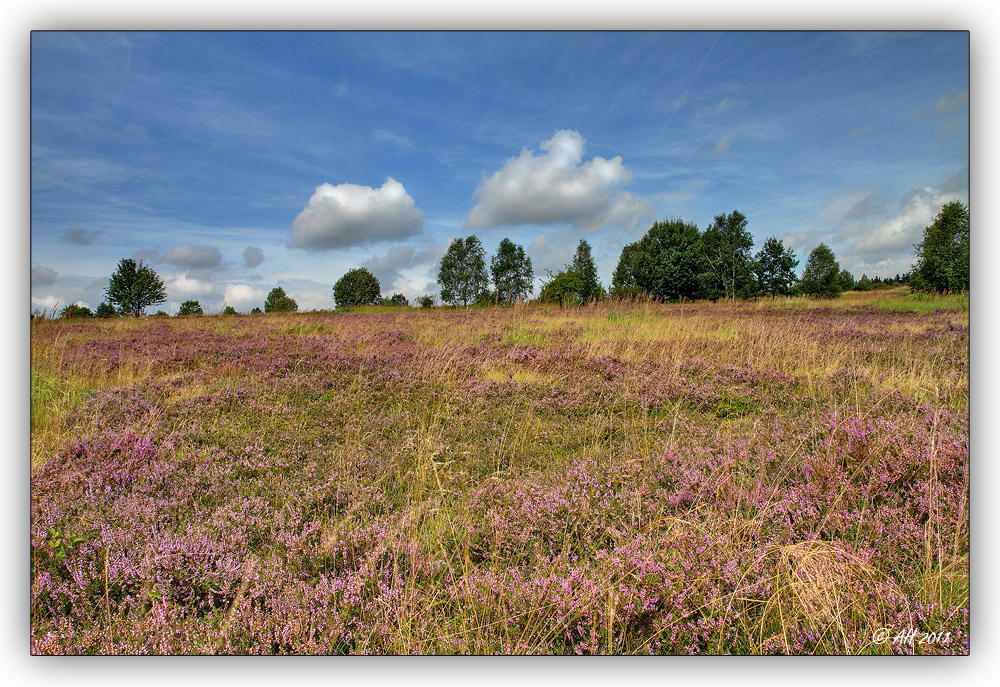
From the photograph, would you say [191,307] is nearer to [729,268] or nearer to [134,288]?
[134,288]

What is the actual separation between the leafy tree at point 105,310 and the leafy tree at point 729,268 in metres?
20.3

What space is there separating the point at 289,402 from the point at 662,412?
3.96 m

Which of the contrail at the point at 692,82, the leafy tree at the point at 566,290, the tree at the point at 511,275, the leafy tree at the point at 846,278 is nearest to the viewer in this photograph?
the contrail at the point at 692,82

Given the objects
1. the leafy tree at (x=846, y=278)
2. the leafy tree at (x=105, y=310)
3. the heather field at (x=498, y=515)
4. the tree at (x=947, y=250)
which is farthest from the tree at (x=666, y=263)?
the leafy tree at (x=105, y=310)

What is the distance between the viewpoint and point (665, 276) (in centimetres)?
3588

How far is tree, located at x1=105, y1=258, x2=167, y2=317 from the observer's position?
3.96m

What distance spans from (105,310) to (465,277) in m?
6.80

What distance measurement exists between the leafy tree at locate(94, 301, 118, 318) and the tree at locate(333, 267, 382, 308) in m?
1.96

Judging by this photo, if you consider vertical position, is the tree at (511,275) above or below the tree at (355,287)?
above

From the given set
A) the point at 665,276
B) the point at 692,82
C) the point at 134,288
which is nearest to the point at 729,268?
the point at 665,276

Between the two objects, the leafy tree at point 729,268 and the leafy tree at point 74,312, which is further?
the leafy tree at point 729,268

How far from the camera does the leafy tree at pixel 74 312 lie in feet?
12.2

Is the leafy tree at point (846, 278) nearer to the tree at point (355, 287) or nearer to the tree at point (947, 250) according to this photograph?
the tree at point (947, 250)

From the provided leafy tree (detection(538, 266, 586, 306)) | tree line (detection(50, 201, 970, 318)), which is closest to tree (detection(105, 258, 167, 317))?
tree line (detection(50, 201, 970, 318))
